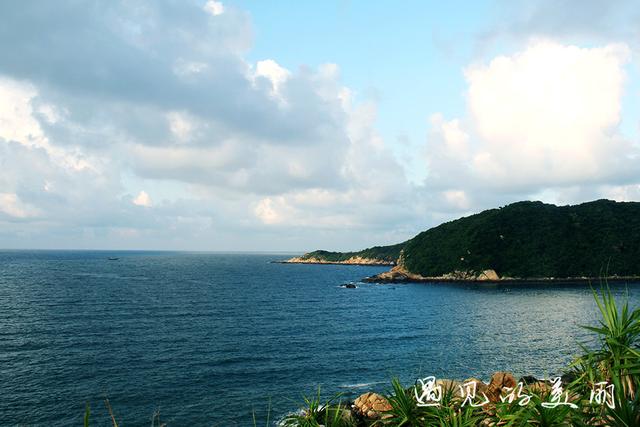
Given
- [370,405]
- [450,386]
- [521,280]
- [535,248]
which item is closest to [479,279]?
[521,280]

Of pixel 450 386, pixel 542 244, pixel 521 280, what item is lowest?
pixel 521 280

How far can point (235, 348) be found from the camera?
5350cm

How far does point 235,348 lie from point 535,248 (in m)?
149

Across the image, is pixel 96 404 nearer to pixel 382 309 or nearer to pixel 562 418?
pixel 562 418

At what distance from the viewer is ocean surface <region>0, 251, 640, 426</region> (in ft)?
118

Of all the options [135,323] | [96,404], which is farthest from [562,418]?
[135,323]

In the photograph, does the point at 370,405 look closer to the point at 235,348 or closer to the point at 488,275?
the point at 235,348

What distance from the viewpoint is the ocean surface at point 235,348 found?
35.9 metres

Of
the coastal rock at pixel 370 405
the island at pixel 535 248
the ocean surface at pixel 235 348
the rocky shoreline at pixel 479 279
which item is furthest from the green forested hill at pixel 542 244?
the coastal rock at pixel 370 405

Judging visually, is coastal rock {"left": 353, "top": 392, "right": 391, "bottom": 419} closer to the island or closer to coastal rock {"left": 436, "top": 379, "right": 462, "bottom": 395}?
coastal rock {"left": 436, "top": 379, "right": 462, "bottom": 395}

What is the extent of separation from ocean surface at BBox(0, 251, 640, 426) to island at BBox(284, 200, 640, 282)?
189 ft

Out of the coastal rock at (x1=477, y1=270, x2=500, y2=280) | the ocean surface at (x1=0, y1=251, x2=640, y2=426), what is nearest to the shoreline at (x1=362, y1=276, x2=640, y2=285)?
the coastal rock at (x1=477, y1=270, x2=500, y2=280)

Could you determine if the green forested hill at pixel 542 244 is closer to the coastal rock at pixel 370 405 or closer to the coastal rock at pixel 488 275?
the coastal rock at pixel 488 275

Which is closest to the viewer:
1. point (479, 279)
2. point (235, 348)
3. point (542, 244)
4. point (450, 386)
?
point (450, 386)
